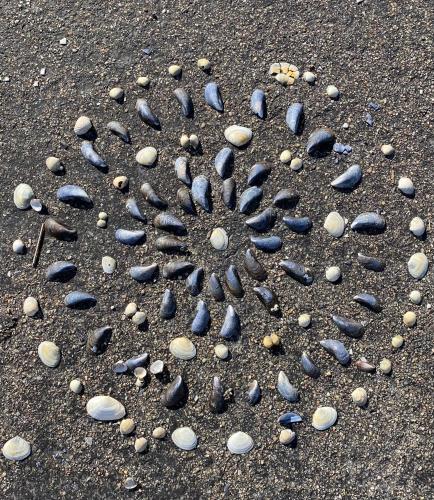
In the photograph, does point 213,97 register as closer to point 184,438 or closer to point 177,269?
point 177,269

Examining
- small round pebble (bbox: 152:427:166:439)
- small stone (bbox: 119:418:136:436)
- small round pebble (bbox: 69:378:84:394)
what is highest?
small round pebble (bbox: 69:378:84:394)

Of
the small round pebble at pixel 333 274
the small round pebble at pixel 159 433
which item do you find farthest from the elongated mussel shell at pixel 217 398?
the small round pebble at pixel 333 274

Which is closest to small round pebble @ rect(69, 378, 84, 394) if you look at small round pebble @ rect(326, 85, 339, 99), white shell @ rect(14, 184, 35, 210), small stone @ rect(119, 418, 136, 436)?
small stone @ rect(119, 418, 136, 436)

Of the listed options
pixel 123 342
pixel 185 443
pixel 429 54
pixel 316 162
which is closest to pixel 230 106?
pixel 316 162

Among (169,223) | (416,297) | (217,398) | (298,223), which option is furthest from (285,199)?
(217,398)

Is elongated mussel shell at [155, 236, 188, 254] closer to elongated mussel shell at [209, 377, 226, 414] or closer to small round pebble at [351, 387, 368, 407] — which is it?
elongated mussel shell at [209, 377, 226, 414]

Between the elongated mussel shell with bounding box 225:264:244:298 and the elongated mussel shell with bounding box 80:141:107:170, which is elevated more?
A: the elongated mussel shell with bounding box 80:141:107:170

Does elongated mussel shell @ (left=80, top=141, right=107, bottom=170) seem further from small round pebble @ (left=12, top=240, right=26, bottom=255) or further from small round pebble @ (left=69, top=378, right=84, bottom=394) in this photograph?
small round pebble @ (left=69, top=378, right=84, bottom=394)
